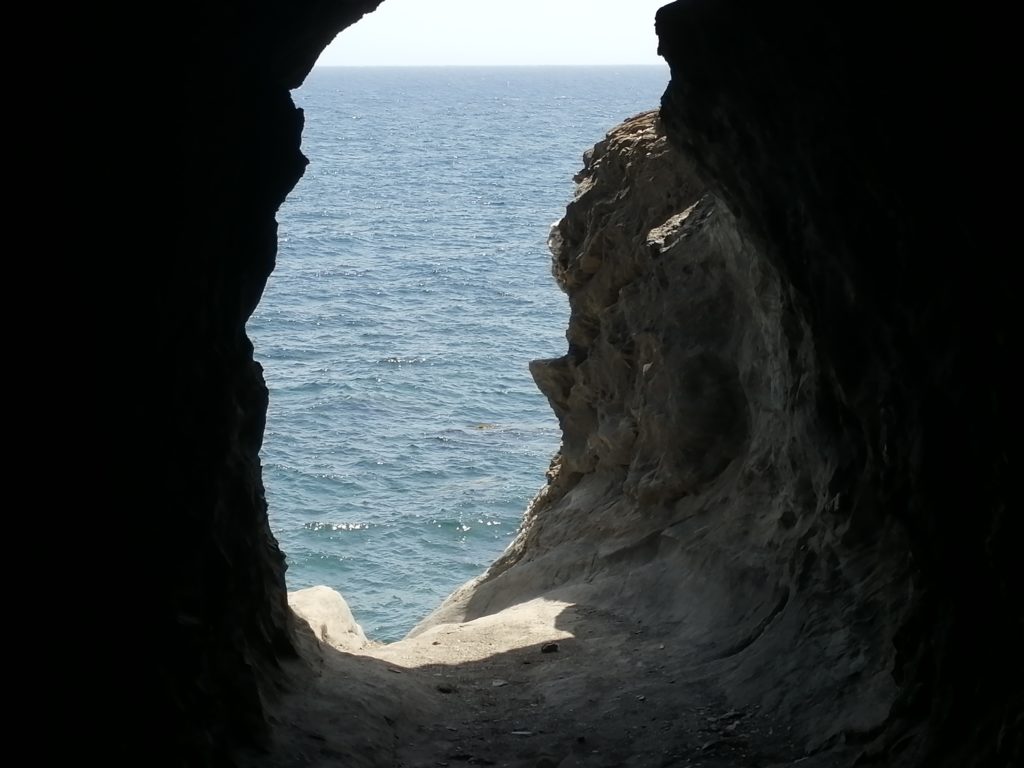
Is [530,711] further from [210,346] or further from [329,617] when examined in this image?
[329,617]

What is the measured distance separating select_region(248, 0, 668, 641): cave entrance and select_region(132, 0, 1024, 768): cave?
14.1m

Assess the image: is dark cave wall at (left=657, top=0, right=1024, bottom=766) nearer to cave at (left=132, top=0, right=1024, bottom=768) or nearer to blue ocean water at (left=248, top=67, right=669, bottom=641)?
cave at (left=132, top=0, right=1024, bottom=768)

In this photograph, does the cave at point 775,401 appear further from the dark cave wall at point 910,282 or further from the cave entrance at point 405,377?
the cave entrance at point 405,377

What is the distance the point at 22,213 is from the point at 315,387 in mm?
34367

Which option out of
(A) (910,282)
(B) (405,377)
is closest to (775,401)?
(A) (910,282)

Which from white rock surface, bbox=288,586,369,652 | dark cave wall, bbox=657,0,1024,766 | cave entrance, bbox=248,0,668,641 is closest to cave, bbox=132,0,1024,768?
dark cave wall, bbox=657,0,1024,766

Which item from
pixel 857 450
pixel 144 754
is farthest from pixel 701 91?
pixel 144 754

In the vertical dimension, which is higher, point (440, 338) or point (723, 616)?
point (723, 616)

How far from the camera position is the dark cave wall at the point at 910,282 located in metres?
5.77

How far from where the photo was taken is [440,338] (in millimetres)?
44906

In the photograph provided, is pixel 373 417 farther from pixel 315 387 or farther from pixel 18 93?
pixel 18 93

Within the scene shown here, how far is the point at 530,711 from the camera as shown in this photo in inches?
383

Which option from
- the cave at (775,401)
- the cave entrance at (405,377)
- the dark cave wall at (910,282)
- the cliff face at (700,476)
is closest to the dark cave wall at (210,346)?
the cave at (775,401)

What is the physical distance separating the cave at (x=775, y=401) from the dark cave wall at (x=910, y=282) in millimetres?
21
